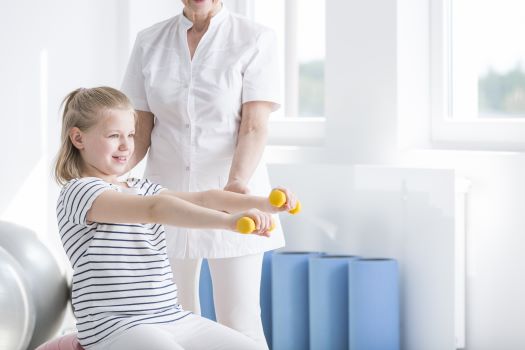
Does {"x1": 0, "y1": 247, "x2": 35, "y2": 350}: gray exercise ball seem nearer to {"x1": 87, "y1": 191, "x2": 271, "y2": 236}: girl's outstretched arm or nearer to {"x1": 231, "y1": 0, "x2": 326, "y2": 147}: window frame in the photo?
{"x1": 87, "y1": 191, "x2": 271, "y2": 236}: girl's outstretched arm

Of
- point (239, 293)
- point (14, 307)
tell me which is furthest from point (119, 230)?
point (14, 307)

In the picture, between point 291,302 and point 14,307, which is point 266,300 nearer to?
point 291,302

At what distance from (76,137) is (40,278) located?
42.7 inches

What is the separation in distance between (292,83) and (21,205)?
50.6 inches

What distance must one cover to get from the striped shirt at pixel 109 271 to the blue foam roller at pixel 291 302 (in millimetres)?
1441

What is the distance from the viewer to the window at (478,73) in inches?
126

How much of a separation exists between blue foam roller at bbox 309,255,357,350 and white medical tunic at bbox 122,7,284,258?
0.73 m

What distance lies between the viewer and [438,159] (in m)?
3.22

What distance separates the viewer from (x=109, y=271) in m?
1.74

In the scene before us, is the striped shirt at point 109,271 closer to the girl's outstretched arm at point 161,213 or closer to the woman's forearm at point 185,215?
the girl's outstretched arm at point 161,213

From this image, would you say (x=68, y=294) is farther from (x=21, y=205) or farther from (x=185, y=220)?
(x=185, y=220)

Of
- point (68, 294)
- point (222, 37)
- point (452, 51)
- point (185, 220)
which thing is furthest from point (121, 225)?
point (452, 51)

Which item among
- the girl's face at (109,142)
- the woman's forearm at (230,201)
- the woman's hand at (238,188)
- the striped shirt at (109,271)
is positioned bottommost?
the striped shirt at (109,271)

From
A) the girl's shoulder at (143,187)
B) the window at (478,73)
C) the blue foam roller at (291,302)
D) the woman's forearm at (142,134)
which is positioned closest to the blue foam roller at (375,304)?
the blue foam roller at (291,302)
